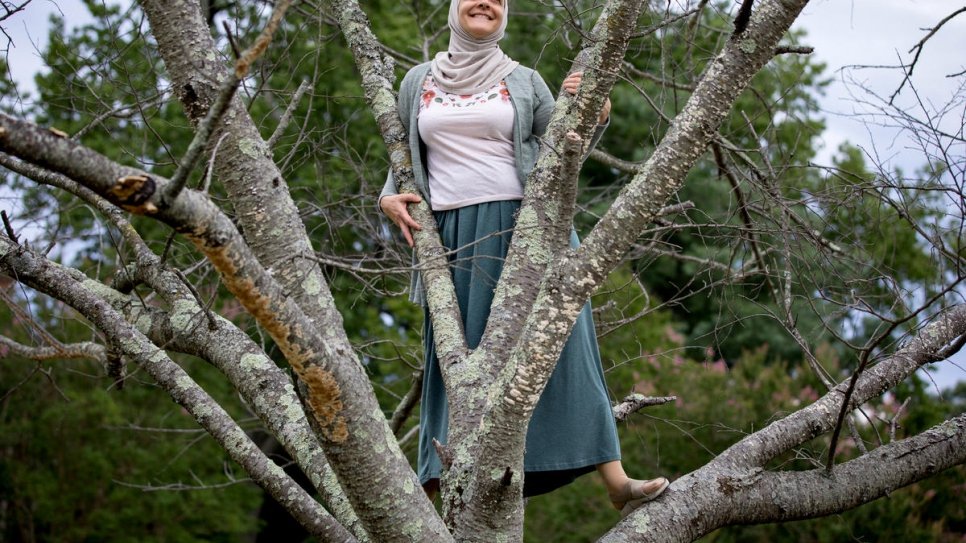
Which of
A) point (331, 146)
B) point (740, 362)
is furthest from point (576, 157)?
point (740, 362)

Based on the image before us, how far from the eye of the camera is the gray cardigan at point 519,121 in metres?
3.49

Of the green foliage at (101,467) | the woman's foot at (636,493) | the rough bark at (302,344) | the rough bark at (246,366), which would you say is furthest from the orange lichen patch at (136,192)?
the green foliage at (101,467)

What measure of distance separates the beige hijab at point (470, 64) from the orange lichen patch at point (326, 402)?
146 centimetres

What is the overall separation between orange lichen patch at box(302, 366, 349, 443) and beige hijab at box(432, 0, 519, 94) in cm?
146

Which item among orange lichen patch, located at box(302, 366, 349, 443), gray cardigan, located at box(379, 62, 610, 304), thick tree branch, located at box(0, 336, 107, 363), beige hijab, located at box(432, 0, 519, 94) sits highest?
beige hijab, located at box(432, 0, 519, 94)

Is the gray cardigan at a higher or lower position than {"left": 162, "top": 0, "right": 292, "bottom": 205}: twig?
higher

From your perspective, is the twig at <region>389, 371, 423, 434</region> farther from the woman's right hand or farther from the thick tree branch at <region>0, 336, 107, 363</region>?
the thick tree branch at <region>0, 336, 107, 363</region>

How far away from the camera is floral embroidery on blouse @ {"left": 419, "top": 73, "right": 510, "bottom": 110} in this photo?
11.6ft

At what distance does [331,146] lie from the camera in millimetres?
6273

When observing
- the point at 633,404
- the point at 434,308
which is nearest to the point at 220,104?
the point at 434,308

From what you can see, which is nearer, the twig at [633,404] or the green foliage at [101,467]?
the twig at [633,404]

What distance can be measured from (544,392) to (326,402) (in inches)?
42.6

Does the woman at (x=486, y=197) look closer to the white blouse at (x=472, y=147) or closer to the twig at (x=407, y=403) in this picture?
the white blouse at (x=472, y=147)

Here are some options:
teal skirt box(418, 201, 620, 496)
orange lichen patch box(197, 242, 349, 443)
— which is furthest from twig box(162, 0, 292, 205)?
teal skirt box(418, 201, 620, 496)
